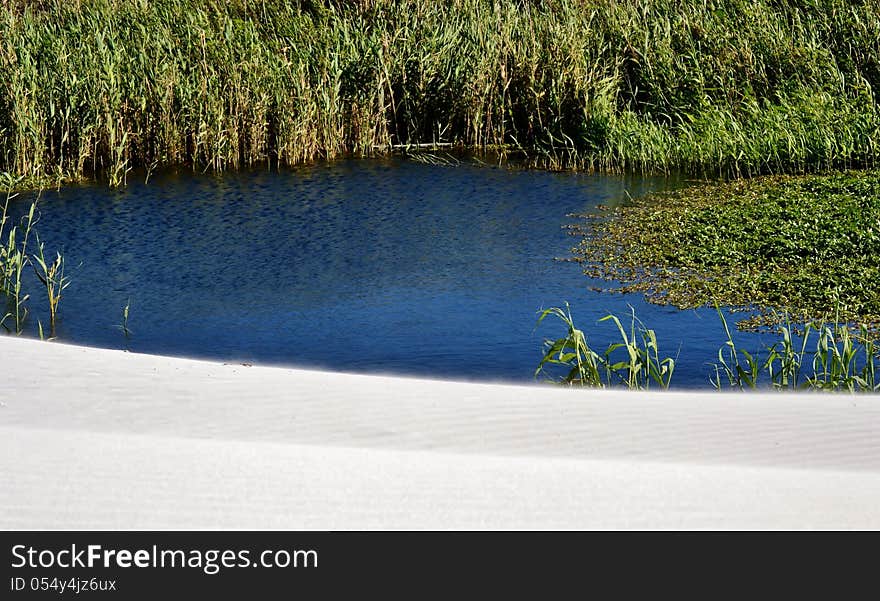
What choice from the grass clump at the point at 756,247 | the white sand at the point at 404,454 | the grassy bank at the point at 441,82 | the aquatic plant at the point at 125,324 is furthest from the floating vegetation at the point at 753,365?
the grassy bank at the point at 441,82

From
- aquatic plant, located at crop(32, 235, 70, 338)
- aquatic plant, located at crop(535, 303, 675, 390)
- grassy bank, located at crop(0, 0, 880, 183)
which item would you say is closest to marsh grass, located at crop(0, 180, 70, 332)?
aquatic plant, located at crop(32, 235, 70, 338)

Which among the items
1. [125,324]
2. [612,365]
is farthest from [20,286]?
[612,365]

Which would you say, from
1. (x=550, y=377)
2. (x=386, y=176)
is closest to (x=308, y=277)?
(x=550, y=377)

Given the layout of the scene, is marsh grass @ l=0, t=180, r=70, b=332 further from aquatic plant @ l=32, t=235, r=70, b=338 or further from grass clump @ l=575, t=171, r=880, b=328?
grass clump @ l=575, t=171, r=880, b=328

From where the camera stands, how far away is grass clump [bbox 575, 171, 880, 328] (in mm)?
7348

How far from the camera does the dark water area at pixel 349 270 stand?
6855mm

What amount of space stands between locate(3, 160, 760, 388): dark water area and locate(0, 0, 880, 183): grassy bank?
23.9 inches

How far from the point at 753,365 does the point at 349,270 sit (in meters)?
3.57

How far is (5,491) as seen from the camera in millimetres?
3426

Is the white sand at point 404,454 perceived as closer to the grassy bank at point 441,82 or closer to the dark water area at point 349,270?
the dark water area at point 349,270

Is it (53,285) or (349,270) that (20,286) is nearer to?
(53,285)

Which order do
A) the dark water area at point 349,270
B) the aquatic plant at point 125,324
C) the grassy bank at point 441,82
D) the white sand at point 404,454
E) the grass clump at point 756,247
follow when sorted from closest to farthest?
the white sand at point 404,454 → the dark water area at point 349,270 → the aquatic plant at point 125,324 → the grass clump at point 756,247 → the grassy bank at point 441,82

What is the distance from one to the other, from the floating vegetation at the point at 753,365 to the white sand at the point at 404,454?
61 cm
